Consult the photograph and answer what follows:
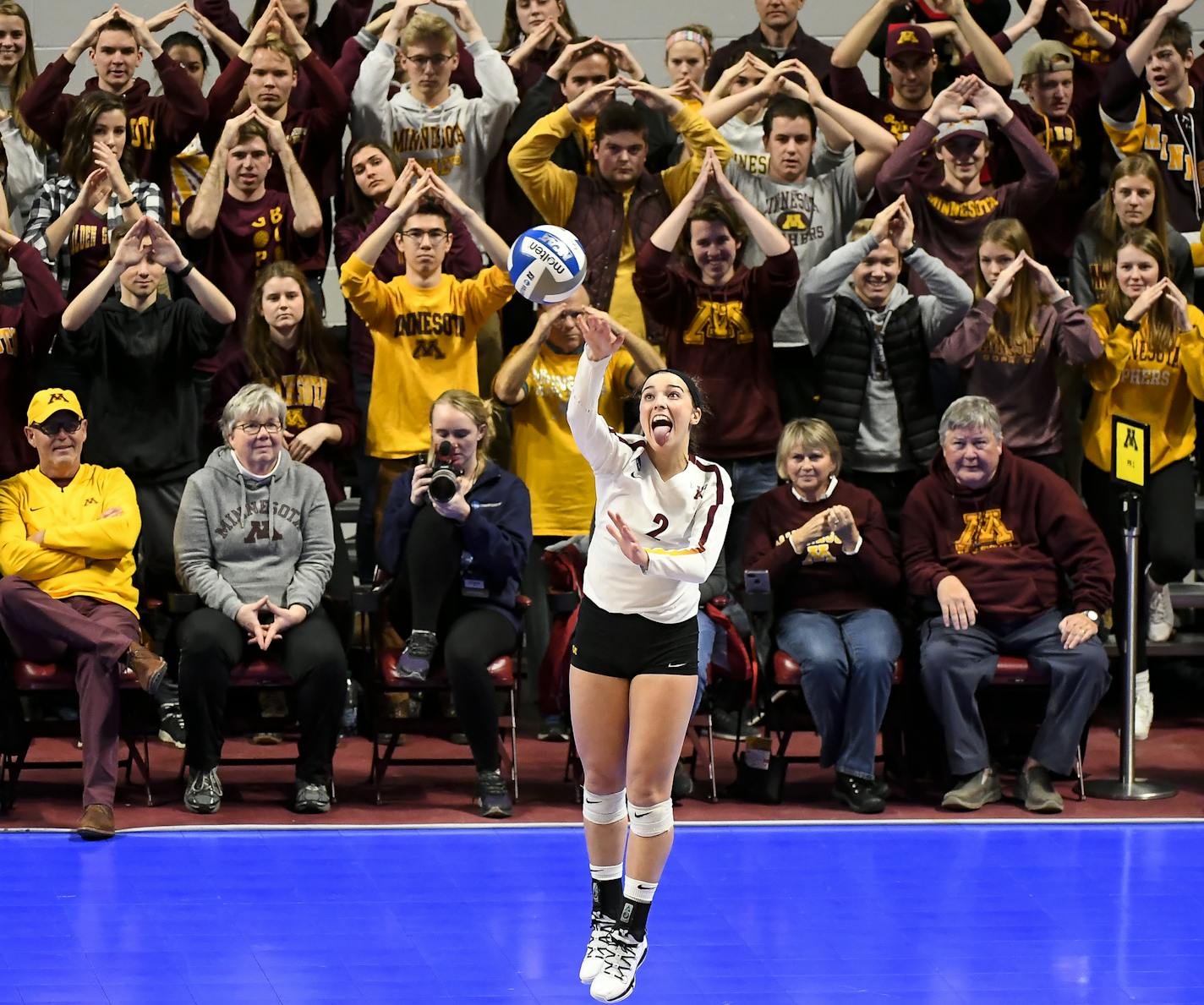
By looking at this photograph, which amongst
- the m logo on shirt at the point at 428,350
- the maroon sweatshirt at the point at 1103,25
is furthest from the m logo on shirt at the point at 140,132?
the maroon sweatshirt at the point at 1103,25

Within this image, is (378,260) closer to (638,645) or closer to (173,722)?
(173,722)

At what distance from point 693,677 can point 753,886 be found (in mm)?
1347

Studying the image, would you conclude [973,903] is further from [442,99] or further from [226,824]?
[442,99]

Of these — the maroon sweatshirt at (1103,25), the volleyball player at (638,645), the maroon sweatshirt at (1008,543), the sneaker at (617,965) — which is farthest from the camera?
the maroon sweatshirt at (1103,25)

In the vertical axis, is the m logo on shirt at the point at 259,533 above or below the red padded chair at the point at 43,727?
above

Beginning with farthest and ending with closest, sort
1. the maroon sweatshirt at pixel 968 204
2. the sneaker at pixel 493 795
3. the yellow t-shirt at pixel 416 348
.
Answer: the maroon sweatshirt at pixel 968 204 → the yellow t-shirt at pixel 416 348 → the sneaker at pixel 493 795

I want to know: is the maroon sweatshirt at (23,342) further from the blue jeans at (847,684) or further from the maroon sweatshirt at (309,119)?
the blue jeans at (847,684)

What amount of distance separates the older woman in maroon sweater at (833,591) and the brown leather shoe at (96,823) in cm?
269

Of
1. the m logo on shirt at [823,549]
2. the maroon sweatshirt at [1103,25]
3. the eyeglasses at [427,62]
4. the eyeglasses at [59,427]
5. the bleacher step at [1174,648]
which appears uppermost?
the maroon sweatshirt at [1103,25]

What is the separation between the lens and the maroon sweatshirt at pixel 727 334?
25.4ft

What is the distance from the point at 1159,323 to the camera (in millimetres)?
7836

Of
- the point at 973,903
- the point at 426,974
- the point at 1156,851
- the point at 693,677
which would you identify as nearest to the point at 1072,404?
the point at 1156,851

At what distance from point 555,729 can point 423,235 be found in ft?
7.45

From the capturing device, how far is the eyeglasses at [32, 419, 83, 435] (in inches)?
280
